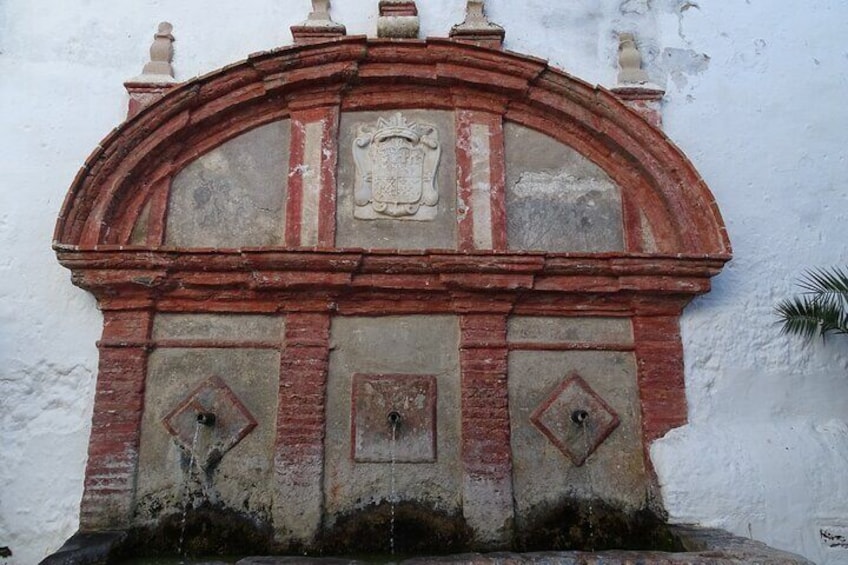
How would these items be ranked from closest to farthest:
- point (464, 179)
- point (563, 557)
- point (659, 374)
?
point (563, 557)
point (659, 374)
point (464, 179)

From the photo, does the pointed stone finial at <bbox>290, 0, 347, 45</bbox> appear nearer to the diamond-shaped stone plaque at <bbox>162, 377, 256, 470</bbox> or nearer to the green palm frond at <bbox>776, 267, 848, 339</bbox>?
the diamond-shaped stone plaque at <bbox>162, 377, 256, 470</bbox>

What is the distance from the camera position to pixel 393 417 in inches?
200

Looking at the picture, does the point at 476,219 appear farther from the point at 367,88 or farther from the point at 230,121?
the point at 230,121

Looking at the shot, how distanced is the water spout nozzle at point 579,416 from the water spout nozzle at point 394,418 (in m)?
1.21

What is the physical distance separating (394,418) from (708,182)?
3010 mm

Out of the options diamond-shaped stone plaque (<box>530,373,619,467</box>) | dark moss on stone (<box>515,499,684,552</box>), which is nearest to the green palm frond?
diamond-shaped stone plaque (<box>530,373,619,467</box>)

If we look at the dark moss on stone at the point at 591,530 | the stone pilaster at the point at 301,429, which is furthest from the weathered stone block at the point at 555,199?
the dark moss on stone at the point at 591,530

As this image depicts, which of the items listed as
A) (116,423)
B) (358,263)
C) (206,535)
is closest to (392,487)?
(206,535)

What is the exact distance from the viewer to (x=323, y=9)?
234 inches

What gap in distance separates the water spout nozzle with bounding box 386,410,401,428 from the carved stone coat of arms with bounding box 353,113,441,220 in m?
1.46

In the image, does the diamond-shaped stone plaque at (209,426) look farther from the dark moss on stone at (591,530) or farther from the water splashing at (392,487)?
the dark moss on stone at (591,530)

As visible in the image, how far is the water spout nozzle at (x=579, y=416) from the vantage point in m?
5.11

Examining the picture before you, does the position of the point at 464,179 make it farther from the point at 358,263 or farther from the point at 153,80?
the point at 153,80

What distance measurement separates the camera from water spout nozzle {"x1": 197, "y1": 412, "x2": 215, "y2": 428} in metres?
5.00
